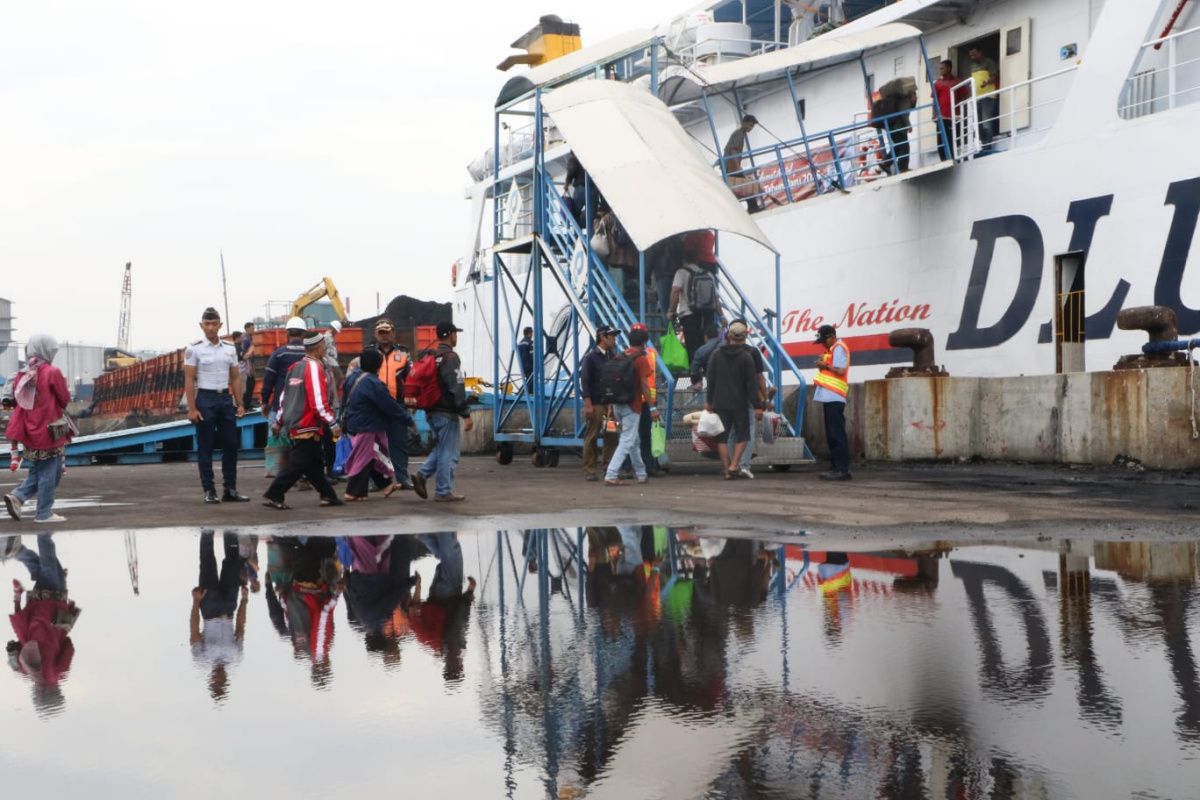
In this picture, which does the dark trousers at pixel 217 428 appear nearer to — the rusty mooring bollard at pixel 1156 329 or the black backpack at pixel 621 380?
the black backpack at pixel 621 380

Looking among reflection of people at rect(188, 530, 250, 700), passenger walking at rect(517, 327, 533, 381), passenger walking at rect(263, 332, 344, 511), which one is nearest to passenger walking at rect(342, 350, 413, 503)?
passenger walking at rect(263, 332, 344, 511)

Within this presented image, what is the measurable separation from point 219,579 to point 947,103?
47.2ft

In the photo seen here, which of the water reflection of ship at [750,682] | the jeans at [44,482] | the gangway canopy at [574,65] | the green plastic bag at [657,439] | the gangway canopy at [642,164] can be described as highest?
the gangway canopy at [574,65]

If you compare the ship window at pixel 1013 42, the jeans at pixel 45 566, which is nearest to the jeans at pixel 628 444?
the jeans at pixel 45 566

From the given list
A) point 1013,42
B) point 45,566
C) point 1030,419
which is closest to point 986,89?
point 1013,42

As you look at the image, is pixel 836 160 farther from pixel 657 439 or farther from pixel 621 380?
pixel 621 380

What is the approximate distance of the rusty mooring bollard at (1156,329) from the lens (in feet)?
44.4

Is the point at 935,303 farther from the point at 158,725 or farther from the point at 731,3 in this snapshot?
the point at 158,725

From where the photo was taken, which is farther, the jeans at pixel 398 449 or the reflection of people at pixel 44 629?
the jeans at pixel 398 449

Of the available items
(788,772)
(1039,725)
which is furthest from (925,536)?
(788,772)

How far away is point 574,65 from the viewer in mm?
18234

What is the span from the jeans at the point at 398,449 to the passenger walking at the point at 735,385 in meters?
3.53

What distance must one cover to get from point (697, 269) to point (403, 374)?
4.81 metres

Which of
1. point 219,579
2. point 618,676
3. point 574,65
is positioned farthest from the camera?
point 574,65
